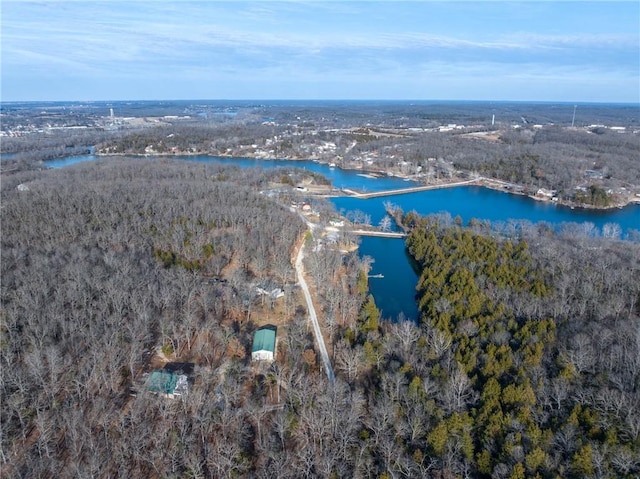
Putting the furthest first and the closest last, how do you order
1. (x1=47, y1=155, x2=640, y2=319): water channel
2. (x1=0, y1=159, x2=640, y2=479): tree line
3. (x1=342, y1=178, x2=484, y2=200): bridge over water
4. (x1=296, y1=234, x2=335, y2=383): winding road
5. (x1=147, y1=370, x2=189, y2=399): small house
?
(x1=342, y1=178, x2=484, y2=200): bridge over water < (x1=47, y1=155, x2=640, y2=319): water channel < (x1=296, y1=234, x2=335, y2=383): winding road < (x1=147, y1=370, x2=189, y2=399): small house < (x1=0, y1=159, x2=640, y2=479): tree line

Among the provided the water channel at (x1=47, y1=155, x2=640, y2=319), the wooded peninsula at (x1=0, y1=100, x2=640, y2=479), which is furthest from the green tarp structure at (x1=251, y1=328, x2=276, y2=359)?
the water channel at (x1=47, y1=155, x2=640, y2=319)

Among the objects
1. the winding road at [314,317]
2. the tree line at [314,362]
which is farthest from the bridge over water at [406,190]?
the tree line at [314,362]

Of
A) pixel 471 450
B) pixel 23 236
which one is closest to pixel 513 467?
pixel 471 450

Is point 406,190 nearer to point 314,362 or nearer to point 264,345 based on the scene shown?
point 314,362

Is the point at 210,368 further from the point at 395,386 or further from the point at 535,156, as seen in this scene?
the point at 535,156

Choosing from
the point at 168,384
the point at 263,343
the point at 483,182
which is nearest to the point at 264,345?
the point at 263,343

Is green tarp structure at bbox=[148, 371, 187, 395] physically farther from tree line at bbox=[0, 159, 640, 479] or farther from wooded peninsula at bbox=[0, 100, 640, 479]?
tree line at bbox=[0, 159, 640, 479]
